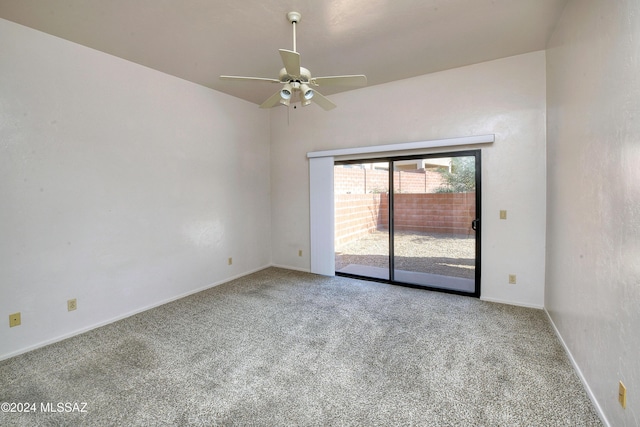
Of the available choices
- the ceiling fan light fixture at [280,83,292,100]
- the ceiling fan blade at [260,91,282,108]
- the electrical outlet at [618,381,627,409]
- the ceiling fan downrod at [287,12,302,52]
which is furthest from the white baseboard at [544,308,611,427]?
the ceiling fan downrod at [287,12,302,52]

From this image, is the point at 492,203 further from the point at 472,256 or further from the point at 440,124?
the point at 440,124

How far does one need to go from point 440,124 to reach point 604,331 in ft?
9.01

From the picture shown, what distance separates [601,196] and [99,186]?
4.22 meters

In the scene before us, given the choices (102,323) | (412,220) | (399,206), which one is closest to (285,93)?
(399,206)

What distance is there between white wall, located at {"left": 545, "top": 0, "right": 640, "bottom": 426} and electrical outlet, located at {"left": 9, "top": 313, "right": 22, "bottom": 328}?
4273 millimetres

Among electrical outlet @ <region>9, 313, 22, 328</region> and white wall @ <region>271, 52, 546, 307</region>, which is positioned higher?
white wall @ <region>271, 52, 546, 307</region>

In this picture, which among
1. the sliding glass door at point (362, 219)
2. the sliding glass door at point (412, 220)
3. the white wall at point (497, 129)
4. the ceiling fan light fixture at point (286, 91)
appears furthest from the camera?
the sliding glass door at point (362, 219)

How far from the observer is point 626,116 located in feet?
4.81

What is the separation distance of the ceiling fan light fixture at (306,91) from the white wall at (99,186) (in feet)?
7.02

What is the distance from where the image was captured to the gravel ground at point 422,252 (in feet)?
12.3

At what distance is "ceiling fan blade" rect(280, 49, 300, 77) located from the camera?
1882 millimetres

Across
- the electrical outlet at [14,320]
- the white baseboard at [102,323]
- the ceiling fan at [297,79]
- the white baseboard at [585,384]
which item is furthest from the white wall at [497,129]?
the electrical outlet at [14,320]

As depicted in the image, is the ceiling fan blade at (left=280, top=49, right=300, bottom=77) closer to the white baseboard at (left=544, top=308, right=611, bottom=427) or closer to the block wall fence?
the block wall fence

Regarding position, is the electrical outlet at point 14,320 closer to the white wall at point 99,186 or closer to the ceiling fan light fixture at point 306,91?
the white wall at point 99,186
